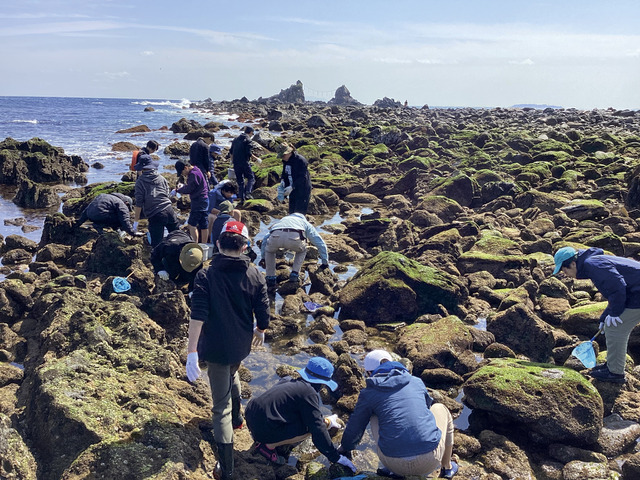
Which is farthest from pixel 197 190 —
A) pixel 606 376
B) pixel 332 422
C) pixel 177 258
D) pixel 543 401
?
pixel 606 376

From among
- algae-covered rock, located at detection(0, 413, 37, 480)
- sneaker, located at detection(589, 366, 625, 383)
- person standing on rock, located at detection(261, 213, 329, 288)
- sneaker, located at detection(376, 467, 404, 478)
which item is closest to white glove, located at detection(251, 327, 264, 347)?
sneaker, located at detection(376, 467, 404, 478)

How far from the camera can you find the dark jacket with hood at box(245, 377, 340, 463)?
190 inches

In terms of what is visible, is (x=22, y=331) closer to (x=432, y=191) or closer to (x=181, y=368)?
(x=181, y=368)

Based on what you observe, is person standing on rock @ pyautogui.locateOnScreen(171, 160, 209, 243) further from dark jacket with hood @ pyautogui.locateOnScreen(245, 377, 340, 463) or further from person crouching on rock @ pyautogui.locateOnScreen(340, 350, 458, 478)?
person crouching on rock @ pyautogui.locateOnScreen(340, 350, 458, 478)

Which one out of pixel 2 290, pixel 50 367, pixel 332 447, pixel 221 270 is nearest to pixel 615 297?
pixel 332 447

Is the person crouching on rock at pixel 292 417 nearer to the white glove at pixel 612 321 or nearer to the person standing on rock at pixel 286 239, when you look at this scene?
the white glove at pixel 612 321

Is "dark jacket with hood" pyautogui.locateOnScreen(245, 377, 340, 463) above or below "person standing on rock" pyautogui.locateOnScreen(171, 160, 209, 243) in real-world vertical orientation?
below

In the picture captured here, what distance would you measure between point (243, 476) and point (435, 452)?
1.99m

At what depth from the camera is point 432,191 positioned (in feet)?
61.5

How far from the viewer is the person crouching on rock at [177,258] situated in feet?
26.7

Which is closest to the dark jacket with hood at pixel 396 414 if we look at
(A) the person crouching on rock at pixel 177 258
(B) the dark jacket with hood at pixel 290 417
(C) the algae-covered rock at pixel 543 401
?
(B) the dark jacket with hood at pixel 290 417

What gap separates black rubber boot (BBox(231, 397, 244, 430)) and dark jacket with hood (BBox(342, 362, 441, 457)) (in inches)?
56.2

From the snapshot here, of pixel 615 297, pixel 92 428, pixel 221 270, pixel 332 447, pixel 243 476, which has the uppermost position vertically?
pixel 221 270

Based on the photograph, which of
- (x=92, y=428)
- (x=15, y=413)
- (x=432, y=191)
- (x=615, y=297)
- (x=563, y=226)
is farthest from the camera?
(x=432, y=191)
